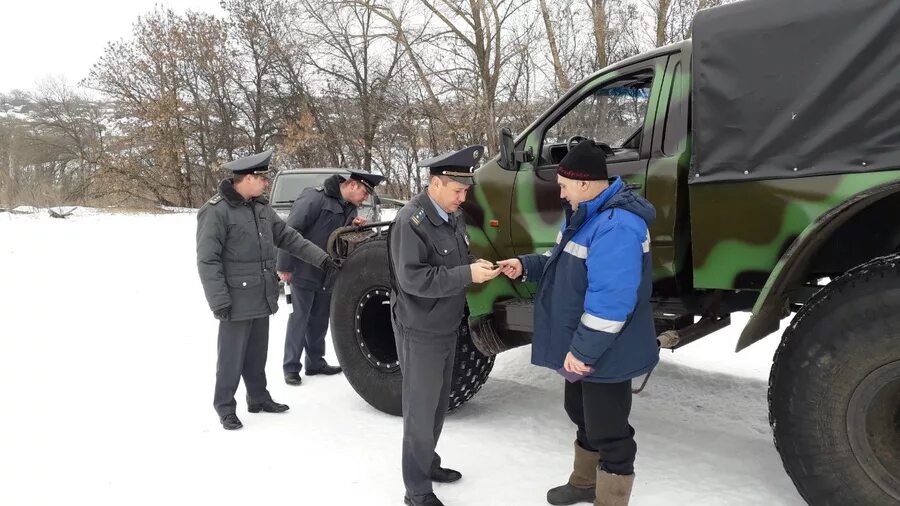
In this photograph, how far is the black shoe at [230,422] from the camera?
3936 mm

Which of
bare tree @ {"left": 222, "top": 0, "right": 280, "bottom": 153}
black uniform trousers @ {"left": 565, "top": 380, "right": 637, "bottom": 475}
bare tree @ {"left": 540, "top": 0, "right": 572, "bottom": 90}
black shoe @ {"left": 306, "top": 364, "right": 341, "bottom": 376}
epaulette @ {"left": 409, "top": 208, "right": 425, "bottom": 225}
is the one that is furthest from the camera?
bare tree @ {"left": 222, "top": 0, "right": 280, "bottom": 153}

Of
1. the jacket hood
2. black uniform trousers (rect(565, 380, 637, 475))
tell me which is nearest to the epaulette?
the jacket hood

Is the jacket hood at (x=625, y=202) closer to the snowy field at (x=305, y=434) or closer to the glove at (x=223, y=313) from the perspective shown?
the snowy field at (x=305, y=434)

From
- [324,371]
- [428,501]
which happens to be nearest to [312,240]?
[324,371]

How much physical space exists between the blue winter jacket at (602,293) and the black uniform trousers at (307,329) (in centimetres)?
279

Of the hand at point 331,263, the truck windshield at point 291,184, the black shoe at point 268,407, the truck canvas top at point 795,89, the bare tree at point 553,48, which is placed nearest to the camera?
the truck canvas top at point 795,89

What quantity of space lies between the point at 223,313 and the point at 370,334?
97 cm

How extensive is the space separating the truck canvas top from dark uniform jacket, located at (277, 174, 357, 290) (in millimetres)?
2979

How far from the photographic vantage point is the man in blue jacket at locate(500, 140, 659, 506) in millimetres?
2322

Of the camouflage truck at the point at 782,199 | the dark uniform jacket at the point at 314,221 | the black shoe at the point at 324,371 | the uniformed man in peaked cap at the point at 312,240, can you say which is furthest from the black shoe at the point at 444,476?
the dark uniform jacket at the point at 314,221

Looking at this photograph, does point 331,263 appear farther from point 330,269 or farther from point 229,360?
point 229,360

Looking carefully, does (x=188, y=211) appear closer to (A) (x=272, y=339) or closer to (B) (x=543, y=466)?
(A) (x=272, y=339)

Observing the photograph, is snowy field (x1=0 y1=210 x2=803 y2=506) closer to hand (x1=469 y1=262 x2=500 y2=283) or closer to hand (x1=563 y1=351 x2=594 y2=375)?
hand (x1=563 y1=351 x2=594 y2=375)

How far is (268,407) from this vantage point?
4.28 meters
